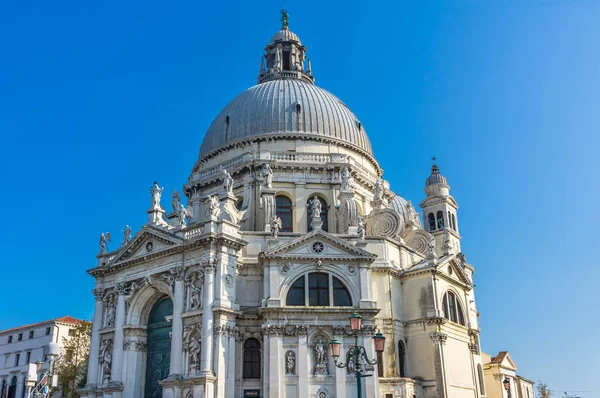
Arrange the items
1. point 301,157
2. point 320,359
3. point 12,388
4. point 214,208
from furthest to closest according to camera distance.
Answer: point 12,388 < point 301,157 < point 214,208 < point 320,359

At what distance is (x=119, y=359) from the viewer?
37.1 meters

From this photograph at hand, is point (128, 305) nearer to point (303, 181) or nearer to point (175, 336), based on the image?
point (175, 336)

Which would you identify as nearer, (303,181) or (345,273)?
(345,273)

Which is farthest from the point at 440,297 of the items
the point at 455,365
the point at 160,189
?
the point at 160,189

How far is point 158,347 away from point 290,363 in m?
8.75

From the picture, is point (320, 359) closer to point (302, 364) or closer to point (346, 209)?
point (302, 364)

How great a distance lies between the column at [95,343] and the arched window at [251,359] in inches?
389

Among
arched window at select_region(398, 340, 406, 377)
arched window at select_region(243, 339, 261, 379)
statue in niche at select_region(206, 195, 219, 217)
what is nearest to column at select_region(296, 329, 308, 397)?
arched window at select_region(243, 339, 261, 379)

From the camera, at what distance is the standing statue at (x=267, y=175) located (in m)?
41.8

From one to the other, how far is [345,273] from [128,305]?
13.4 metres

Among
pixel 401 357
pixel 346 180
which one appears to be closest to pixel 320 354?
pixel 401 357

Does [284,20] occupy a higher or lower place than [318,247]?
higher

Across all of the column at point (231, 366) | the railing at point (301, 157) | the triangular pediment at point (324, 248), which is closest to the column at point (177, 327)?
the column at point (231, 366)

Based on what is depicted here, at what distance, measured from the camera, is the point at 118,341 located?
3741cm
